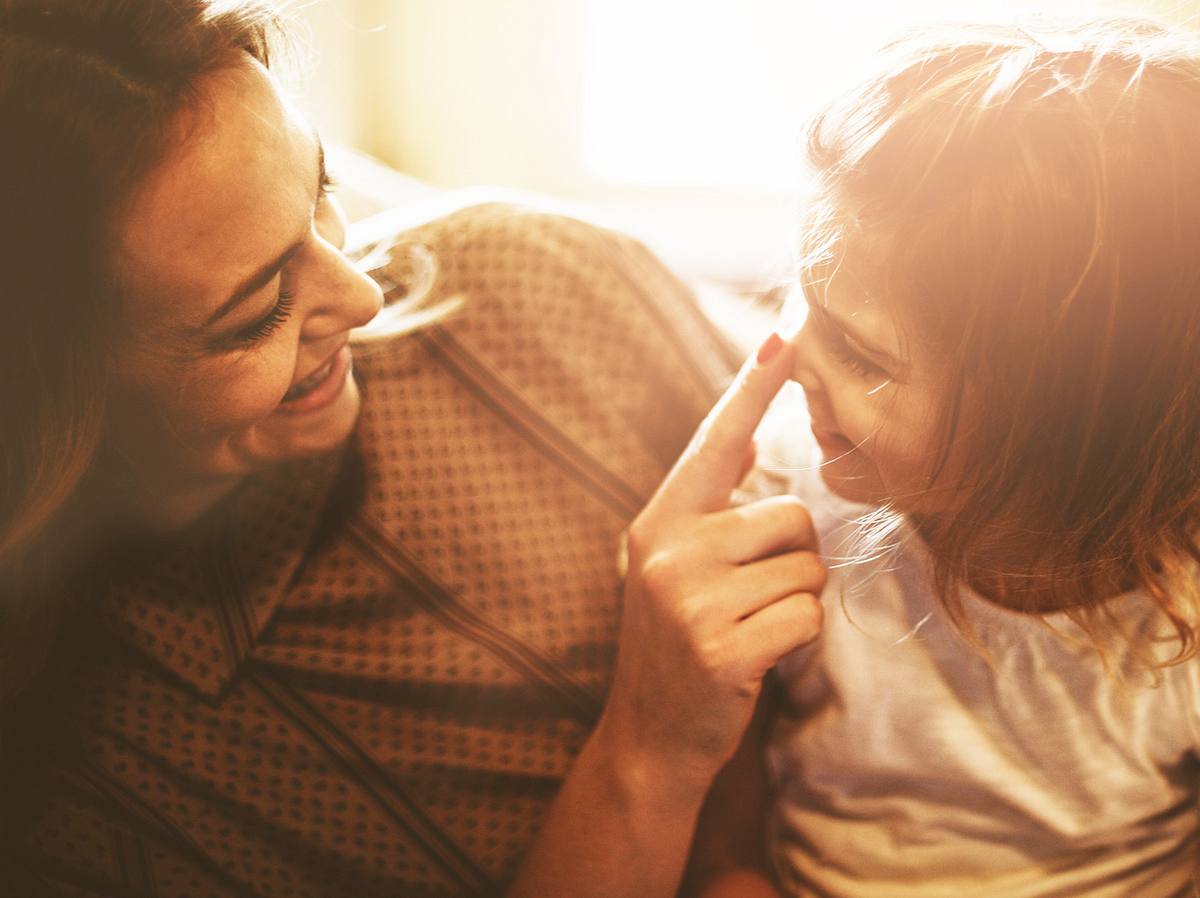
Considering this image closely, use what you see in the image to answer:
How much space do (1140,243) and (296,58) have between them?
74 centimetres

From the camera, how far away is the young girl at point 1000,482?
0.59 metres

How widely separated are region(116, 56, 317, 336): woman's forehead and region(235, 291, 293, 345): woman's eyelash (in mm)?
43

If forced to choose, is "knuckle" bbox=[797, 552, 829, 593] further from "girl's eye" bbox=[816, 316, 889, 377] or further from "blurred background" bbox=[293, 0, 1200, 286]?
"blurred background" bbox=[293, 0, 1200, 286]

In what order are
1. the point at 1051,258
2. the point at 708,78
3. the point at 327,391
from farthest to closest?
Result: the point at 708,78 → the point at 327,391 → the point at 1051,258

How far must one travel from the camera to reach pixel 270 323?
2.40 feet

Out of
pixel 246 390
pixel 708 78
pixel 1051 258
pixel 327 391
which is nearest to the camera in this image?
pixel 1051 258

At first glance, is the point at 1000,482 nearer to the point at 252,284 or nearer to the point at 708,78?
the point at 252,284

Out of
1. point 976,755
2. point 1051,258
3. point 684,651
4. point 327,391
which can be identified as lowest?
point 976,755

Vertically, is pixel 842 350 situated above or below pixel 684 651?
above

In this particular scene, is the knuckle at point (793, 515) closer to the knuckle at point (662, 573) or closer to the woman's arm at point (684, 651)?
the woman's arm at point (684, 651)

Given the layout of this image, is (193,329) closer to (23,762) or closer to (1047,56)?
(23,762)

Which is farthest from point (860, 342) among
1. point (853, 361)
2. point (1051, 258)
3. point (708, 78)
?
point (708, 78)

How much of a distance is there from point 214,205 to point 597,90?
182 cm

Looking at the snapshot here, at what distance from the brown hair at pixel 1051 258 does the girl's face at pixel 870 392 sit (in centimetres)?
1
